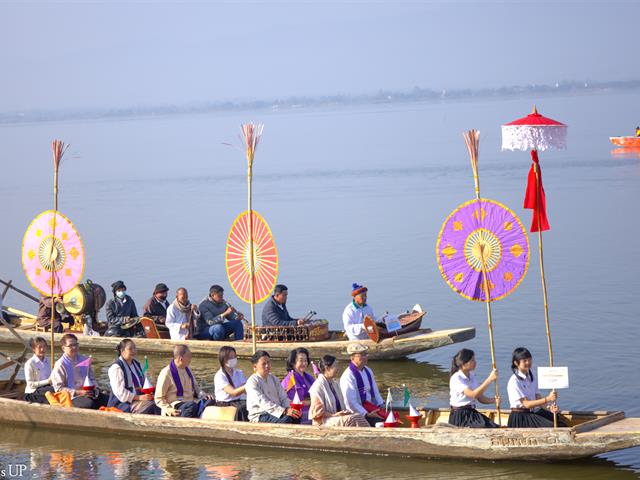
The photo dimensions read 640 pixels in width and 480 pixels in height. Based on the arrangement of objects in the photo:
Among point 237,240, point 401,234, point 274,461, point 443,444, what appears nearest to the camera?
point 443,444

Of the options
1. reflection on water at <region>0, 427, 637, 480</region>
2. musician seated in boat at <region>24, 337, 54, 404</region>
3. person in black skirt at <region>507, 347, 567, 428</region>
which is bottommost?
reflection on water at <region>0, 427, 637, 480</region>

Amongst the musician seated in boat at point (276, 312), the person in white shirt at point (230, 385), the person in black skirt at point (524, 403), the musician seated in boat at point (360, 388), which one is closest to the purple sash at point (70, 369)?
the person in white shirt at point (230, 385)

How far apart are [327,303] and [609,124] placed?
176ft

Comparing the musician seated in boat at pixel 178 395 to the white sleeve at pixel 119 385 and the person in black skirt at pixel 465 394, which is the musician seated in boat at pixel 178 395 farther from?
the person in black skirt at pixel 465 394

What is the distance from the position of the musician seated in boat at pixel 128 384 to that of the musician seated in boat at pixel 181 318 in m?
3.92

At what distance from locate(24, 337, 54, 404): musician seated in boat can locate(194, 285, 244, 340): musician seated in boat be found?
3.73 metres

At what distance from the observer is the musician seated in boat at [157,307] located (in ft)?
58.3

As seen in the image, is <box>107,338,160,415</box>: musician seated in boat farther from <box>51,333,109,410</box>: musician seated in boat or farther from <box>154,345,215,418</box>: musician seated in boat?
<box>51,333,109,410</box>: musician seated in boat

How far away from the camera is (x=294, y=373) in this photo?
12.8m

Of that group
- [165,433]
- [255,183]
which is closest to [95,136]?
[255,183]

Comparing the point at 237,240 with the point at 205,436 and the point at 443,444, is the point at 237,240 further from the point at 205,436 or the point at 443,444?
the point at 443,444

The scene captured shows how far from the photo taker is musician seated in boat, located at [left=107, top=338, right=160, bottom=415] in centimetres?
1298

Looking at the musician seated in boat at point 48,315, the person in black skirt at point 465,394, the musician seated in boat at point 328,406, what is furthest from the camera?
the musician seated in boat at point 48,315

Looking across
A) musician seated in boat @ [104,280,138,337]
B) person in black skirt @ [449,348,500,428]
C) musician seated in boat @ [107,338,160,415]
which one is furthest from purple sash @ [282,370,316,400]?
musician seated in boat @ [104,280,138,337]
